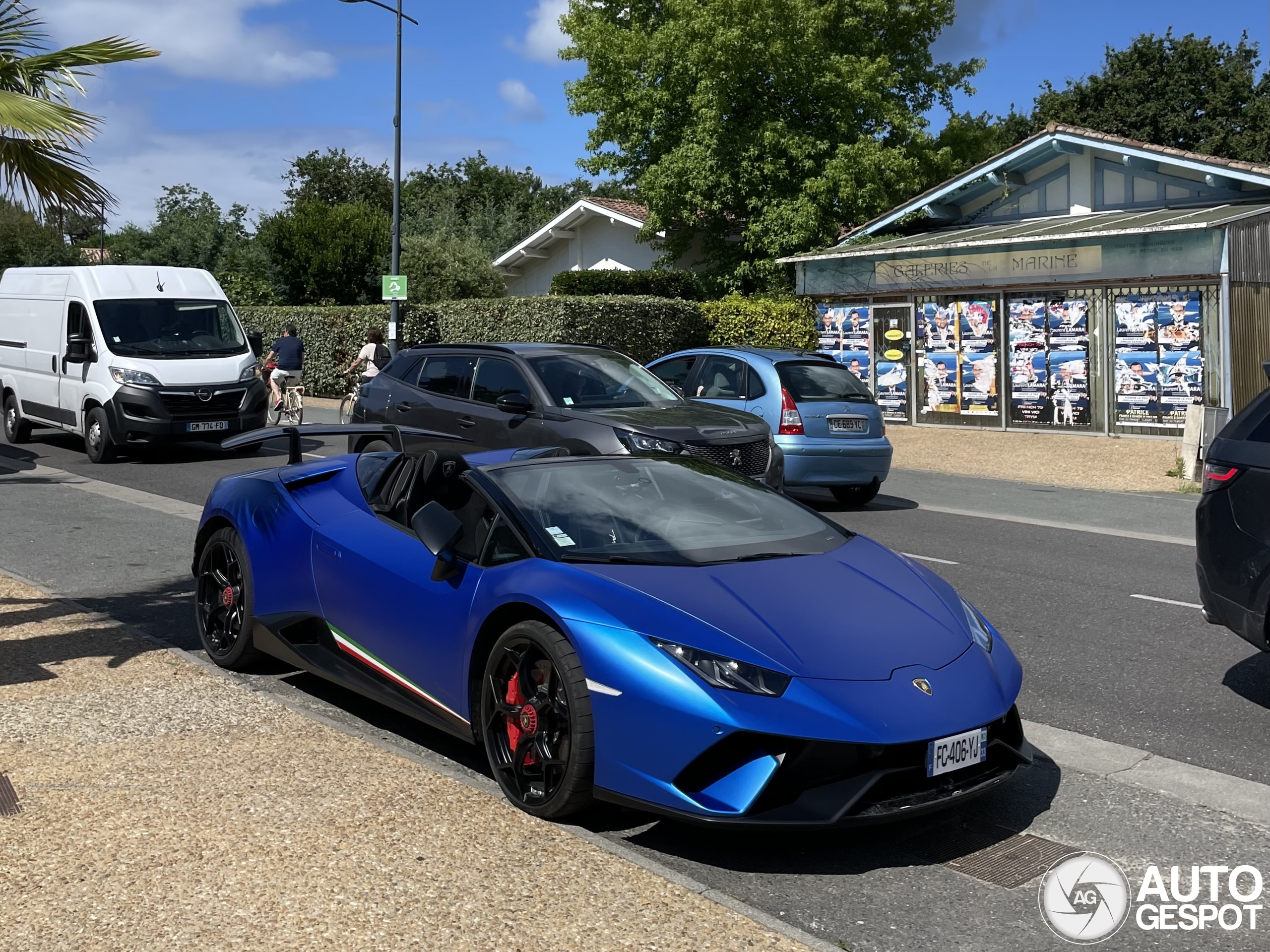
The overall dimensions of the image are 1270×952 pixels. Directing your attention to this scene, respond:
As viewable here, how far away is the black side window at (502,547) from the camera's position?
4879 mm

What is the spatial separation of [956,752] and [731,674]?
2.54 ft

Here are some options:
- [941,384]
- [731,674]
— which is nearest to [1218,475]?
[731,674]

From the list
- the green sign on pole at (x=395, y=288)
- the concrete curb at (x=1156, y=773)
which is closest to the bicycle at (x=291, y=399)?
the green sign on pole at (x=395, y=288)

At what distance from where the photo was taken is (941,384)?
80.4 ft

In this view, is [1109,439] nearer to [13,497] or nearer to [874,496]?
[874,496]

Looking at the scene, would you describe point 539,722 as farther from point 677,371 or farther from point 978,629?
point 677,371

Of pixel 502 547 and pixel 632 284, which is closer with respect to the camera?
pixel 502 547

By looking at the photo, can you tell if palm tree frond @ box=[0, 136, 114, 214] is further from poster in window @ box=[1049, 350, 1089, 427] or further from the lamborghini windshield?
poster in window @ box=[1049, 350, 1089, 427]

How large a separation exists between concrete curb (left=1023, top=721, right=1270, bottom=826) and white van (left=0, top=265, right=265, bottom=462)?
44.8 ft

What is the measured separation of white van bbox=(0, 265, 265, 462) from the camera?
16.8 m

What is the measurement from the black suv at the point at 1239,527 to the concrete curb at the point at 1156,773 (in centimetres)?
79

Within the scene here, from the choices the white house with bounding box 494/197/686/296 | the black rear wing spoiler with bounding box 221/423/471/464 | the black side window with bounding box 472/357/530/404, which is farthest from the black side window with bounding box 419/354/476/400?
the white house with bounding box 494/197/686/296

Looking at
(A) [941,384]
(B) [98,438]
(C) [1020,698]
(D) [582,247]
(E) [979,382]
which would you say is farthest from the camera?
(D) [582,247]

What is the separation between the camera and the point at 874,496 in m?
15.0
